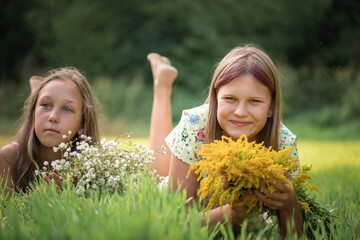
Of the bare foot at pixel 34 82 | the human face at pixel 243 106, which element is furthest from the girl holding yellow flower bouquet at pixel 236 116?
the bare foot at pixel 34 82

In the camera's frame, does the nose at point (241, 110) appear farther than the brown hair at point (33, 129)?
No

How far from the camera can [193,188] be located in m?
2.44

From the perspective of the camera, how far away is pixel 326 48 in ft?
58.0

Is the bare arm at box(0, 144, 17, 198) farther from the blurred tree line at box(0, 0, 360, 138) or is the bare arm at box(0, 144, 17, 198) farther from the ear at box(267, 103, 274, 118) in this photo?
the blurred tree line at box(0, 0, 360, 138)

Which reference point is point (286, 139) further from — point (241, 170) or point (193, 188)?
point (241, 170)

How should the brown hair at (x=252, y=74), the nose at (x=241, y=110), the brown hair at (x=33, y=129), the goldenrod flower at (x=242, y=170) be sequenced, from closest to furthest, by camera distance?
the goldenrod flower at (x=242, y=170), the nose at (x=241, y=110), the brown hair at (x=252, y=74), the brown hair at (x=33, y=129)

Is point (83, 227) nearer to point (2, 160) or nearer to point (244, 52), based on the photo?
point (244, 52)

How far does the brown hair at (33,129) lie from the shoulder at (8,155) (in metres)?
0.04

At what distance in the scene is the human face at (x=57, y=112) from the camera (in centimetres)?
298

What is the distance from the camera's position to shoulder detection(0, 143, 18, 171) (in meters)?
3.06

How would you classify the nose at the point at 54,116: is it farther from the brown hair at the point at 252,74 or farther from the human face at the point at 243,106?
the human face at the point at 243,106

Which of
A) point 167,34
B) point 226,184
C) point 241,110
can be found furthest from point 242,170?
point 167,34

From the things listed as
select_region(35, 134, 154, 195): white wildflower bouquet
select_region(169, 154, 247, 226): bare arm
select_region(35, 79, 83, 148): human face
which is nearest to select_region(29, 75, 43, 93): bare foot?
select_region(35, 79, 83, 148): human face

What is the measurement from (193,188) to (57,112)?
1.31 m
